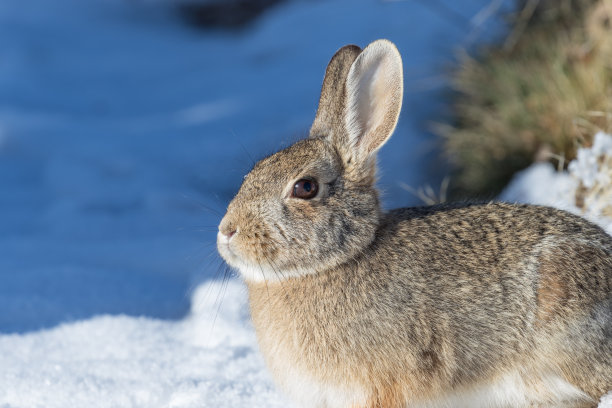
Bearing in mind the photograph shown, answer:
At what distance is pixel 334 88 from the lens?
350 cm

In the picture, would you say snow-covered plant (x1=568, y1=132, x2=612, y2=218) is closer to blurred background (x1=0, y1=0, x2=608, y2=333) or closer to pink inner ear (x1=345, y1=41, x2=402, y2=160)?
blurred background (x1=0, y1=0, x2=608, y2=333)

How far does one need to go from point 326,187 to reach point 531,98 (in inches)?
146

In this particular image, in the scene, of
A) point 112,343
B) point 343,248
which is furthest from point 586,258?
point 112,343

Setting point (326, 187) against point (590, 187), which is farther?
point (590, 187)

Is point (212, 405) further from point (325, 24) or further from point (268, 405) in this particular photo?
point (325, 24)

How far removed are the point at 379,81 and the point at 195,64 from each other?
A: 23.2ft

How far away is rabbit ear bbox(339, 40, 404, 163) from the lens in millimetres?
3346

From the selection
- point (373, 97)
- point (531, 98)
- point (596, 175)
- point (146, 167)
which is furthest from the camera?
point (146, 167)

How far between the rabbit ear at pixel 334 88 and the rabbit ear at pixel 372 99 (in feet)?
0.23

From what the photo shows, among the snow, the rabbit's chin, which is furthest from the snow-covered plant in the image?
the rabbit's chin

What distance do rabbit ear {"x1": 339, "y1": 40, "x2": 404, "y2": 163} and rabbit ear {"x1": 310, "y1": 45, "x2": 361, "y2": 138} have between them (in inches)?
2.8

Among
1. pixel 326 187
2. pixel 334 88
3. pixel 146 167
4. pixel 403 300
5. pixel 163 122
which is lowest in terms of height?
pixel 403 300

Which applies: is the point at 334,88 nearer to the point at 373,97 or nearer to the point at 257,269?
the point at 373,97

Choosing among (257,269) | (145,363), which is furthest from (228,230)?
(145,363)
